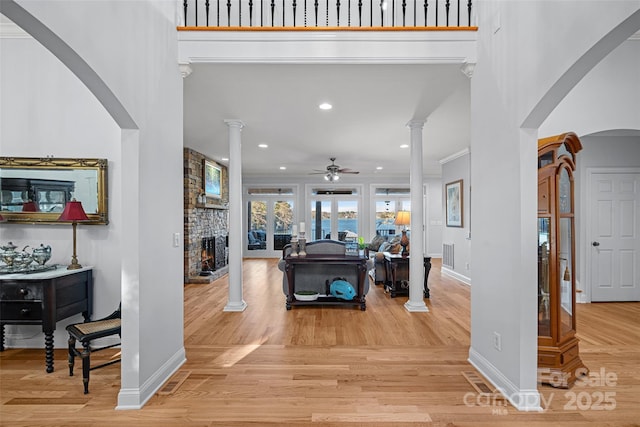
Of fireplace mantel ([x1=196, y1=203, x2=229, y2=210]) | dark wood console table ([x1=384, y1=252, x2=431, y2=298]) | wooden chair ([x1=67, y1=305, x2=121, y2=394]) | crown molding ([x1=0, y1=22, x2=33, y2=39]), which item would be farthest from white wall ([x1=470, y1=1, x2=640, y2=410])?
fireplace mantel ([x1=196, y1=203, x2=229, y2=210])

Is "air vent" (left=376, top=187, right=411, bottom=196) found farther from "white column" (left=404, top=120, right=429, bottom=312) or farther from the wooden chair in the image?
the wooden chair

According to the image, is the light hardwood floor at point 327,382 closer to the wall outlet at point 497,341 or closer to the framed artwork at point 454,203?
the wall outlet at point 497,341

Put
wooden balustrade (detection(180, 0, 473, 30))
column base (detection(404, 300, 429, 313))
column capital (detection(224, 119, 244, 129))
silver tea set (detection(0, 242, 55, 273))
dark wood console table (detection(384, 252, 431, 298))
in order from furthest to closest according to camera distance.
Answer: dark wood console table (detection(384, 252, 431, 298)) → column capital (detection(224, 119, 244, 129)) → column base (detection(404, 300, 429, 313)) → wooden balustrade (detection(180, 0, 473, 30)) → silver tea set (detection(0, 242, 55, 273))

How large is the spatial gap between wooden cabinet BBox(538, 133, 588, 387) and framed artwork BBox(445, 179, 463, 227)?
4.19 metres

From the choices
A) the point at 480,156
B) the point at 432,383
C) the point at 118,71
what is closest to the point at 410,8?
the point at 480,156

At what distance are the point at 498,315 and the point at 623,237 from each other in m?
3.94

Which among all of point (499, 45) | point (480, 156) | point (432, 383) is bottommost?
point (432, 383)

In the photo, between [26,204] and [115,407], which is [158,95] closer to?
[26,204]

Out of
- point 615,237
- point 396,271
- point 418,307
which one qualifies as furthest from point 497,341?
point 615,237

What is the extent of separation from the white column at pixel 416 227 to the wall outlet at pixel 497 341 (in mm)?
1985

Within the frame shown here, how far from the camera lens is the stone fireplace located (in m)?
6.39

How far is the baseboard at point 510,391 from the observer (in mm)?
2229

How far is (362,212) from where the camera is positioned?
10.4 m

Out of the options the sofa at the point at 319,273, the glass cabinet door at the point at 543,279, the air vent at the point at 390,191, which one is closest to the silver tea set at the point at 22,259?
the sofa at the point at 319,273
